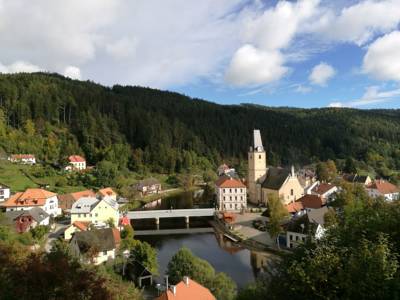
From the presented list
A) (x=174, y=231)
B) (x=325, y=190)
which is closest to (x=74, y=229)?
(x=174, y=231)

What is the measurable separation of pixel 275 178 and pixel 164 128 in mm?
59216

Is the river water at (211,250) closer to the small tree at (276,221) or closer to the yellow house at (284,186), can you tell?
the small tree at (276,221)

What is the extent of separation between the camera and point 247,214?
42.8 metres

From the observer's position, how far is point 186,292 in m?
15.7

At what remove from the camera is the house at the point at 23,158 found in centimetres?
5762

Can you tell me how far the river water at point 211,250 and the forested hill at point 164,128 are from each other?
3703cm

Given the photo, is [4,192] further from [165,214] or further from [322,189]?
[322,189]

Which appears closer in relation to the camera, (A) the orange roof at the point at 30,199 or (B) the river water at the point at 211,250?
(B) the river water at the point at 211,250

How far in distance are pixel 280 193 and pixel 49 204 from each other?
2807cm

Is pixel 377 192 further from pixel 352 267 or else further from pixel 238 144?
pixel 238 144

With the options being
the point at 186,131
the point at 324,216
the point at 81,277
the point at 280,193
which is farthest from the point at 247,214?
the point at 186,131

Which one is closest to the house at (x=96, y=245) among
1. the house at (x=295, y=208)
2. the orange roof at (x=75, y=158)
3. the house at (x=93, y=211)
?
the house at (x=93, y=211)

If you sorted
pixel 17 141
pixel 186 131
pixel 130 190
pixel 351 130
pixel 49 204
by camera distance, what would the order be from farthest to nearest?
pixel 351 130 < pixel 186 131 < pixel 17 141 < pixel 130 190 < pixel 49 204

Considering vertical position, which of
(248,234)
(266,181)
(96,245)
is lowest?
(248,234)
